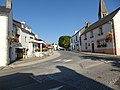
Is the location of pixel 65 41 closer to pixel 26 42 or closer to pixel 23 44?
pixel 26 42

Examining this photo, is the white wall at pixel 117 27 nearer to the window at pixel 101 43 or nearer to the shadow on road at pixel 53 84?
the window at pixel 101 43

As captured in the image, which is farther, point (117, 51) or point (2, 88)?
point (117, 51)

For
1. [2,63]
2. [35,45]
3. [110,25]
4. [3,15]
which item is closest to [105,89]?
[2,63]

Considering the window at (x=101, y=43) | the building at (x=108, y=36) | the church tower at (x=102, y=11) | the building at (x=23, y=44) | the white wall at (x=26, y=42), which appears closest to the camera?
the building at (x=108, y=36)

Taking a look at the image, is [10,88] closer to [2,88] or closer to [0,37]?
[2,88]

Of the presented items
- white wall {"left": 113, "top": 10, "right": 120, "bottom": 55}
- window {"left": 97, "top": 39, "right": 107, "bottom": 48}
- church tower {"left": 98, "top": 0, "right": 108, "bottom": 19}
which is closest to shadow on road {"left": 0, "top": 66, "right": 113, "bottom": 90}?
white wall {"left": 113, "top": 10, "right": 120, "bottom": 55}

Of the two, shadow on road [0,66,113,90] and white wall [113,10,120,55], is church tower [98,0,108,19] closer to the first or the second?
white wall [113,10,120,55]

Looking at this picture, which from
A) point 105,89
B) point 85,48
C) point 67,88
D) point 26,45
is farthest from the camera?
point 85,48

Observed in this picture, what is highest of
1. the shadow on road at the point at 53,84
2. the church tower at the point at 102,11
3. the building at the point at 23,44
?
the church tower at the point at 102,11

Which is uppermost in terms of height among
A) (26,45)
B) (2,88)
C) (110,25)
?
(110,25)

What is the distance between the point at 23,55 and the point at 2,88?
85.3 ft

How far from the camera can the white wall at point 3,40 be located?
2112 centimetres

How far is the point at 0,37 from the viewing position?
2159cm

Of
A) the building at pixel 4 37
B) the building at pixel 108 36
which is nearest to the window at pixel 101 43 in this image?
the building at pixel 108 36
